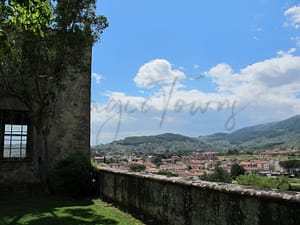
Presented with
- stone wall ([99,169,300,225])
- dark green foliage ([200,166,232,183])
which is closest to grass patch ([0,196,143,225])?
stone wall ([99,169,300,225])

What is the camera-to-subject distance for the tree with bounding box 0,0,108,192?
10438 millimetres

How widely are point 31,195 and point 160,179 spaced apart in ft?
23.0

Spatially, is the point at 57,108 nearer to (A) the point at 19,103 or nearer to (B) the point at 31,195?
(A) the point at 19,103

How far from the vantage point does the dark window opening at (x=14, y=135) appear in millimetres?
11836

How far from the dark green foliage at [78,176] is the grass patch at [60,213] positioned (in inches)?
22.4

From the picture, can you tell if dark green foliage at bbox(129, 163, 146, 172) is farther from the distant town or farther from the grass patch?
the grass patch

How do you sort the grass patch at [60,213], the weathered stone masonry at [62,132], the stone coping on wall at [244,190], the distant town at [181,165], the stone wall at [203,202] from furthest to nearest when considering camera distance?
1. the distant town at [181,165]
2. the weathered stone masonry at [62,132]
3. the grass patch at [60,213]
4. the stone wall at [203,202]
5. the stone coping on wall at [244,190]

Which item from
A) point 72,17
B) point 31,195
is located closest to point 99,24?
point 72,17

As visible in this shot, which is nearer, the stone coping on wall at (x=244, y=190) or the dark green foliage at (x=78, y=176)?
the stone coping on wall at (x=244, y=190)

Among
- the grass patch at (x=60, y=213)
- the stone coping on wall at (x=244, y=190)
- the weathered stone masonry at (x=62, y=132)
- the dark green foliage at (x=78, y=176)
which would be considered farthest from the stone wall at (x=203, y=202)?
the weathered stone masonry at (x=62, y=132)

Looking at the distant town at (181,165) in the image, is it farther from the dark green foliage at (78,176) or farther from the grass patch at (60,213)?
the grass patch at (60,213)

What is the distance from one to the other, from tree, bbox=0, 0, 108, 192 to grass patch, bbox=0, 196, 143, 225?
182 centimetres

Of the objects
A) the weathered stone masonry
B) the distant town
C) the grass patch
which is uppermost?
the weathered stone masonry

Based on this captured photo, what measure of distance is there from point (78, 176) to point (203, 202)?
262 inches
